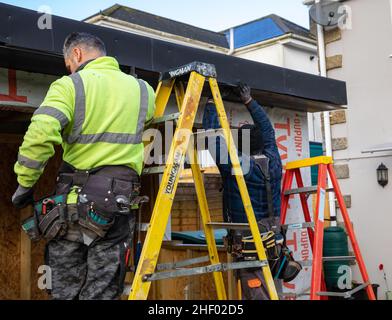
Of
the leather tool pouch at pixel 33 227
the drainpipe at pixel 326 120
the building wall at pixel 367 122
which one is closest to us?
the leather tool pouch at pixel 33 227

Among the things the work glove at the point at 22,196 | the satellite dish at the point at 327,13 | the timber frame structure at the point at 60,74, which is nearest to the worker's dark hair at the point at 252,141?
the timber frame structure at the point at 60,74

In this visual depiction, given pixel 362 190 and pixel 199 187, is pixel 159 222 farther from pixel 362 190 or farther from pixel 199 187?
pixel 362 190

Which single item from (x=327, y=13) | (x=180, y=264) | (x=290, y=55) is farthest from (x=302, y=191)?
(x=290, y=55)

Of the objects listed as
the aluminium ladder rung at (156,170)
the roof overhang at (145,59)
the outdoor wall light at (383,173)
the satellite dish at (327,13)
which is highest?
the satellite dish at (327,13)

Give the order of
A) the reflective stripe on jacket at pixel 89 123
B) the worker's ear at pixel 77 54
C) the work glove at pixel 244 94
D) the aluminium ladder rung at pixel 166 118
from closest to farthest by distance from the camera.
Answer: the reflective stripe on jacket at pixel 89 123, the worker's ear at pixel 77 54, the aluminium ladder rung at pixel 166 118, the work glove at pixel 244 94

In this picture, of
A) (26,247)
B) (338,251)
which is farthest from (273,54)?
(26,247)

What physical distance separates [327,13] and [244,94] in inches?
196

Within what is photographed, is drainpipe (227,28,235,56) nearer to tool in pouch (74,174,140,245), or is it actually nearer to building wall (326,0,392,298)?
building wall (326,0,392,298)

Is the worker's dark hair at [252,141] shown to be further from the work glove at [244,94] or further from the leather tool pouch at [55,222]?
the leather tool pouch at [55,222]

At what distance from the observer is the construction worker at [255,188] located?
12.6 feet

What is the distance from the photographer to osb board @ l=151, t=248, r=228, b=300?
552 cm

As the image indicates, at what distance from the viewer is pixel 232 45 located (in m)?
16.6

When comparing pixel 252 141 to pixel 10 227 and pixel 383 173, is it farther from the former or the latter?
pixel 383 173

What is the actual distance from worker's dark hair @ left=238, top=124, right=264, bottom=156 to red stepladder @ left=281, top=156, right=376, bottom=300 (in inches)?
33.8
